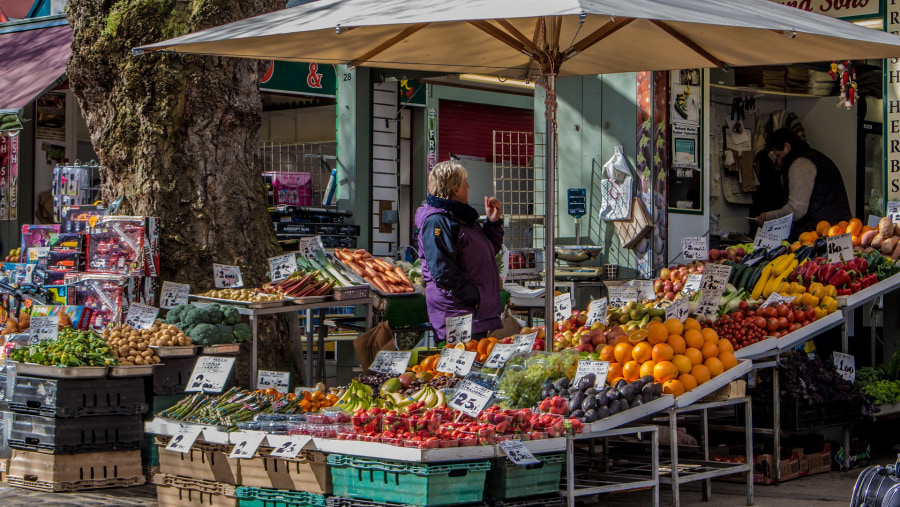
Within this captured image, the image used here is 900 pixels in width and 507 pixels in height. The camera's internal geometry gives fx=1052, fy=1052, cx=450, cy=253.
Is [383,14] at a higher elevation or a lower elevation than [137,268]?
higher

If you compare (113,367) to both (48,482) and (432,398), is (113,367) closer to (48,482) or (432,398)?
(48,482)

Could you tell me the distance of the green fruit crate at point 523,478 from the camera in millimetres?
4879

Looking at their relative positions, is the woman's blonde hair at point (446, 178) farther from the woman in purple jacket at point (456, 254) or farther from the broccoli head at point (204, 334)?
the broccoli head at point (204, 334)

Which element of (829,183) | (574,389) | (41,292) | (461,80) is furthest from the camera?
(461,80)

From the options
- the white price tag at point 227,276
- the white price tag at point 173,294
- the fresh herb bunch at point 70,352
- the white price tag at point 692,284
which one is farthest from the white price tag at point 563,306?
the fresh herb bunch at point 70,352

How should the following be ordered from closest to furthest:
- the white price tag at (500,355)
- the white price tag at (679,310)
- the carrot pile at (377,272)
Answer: the white price tag at (500,355) < the white price tag at (679,310) < the carrot pile at (377,272)

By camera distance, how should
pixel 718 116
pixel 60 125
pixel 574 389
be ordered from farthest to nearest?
pixel 60 125 → pixel 718 116 → pixel 574 389

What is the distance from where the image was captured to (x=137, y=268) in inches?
284

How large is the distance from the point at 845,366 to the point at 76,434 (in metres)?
5.06

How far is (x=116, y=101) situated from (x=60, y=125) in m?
7.32

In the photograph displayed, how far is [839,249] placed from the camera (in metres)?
7.59

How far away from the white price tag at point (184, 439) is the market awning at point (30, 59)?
19.7 feet

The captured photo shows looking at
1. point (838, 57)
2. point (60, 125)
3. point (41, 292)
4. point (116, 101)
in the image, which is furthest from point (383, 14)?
point (60, 125)

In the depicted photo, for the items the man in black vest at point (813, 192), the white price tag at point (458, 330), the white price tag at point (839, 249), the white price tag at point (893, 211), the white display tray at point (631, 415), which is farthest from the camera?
the man in black vest at point (813, 192)
